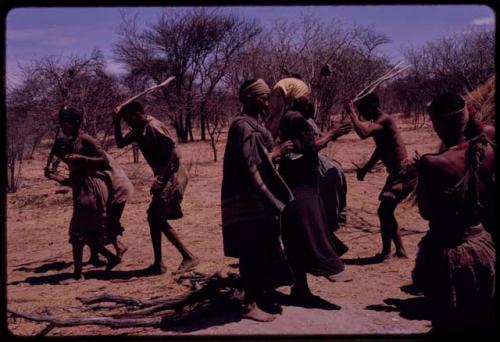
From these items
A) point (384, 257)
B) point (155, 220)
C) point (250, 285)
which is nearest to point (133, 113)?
point (155, 220)

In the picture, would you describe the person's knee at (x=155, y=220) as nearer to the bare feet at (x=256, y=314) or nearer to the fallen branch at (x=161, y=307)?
the fallen branch at (x=161, y=307)

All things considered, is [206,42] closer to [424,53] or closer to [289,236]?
[424,53]

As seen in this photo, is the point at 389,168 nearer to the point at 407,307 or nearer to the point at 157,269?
the point at 407,307

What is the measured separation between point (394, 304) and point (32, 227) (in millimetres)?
6502

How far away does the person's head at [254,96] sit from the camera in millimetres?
3988

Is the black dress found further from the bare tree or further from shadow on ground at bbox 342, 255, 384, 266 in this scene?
the bare tree

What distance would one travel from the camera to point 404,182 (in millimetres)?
5406

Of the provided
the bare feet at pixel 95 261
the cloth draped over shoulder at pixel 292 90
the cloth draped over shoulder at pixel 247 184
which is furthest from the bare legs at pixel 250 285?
the bare feet at pixel 95 261

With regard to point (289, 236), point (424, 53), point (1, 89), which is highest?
point (424, 53)

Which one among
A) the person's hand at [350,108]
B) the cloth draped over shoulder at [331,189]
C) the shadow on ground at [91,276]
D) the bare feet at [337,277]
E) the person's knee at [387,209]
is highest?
the person's hand at [350,108]

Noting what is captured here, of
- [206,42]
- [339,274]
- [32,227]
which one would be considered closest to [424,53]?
[206,42]

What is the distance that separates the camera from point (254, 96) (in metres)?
3.99

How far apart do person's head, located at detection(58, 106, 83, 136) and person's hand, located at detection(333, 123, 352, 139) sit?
8.81 feet

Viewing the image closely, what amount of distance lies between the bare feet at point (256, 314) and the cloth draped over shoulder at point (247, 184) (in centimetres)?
42
